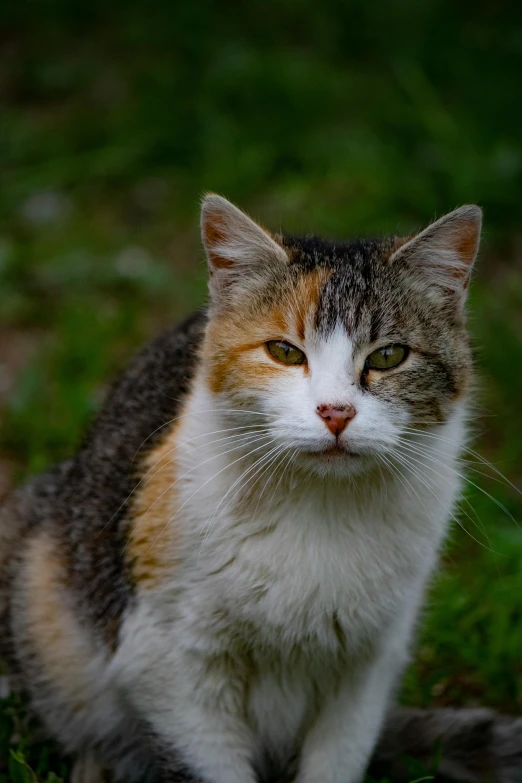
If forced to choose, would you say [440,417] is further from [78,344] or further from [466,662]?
[78,344]

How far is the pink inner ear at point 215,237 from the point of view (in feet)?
8.93

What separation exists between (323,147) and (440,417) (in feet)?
14.1

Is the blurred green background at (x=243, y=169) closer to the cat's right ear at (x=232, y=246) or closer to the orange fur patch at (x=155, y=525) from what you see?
the orange fur patch at (x=155, y=525)

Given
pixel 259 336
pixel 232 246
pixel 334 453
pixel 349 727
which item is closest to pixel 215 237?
pixel 232 246

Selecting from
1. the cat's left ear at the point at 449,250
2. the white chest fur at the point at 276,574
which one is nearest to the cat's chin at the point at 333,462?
the white chest fur at the point at 276,574

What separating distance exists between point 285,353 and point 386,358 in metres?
0.25

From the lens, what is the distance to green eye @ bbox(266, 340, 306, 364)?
2562 millimetres

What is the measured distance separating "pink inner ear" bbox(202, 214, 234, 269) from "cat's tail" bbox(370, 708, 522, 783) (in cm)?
152

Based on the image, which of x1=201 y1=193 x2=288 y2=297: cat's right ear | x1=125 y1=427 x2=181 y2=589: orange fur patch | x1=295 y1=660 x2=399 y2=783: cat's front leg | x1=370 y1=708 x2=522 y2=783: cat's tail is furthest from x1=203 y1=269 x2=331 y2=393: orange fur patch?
x1=370 y1=708 x2=522 y2=783: cat's tail

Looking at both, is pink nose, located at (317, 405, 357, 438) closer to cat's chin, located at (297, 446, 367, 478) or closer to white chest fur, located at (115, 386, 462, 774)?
cat's chin, located at (297, 446, 367, 478)

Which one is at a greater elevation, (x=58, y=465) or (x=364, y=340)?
(x=364, y=340)

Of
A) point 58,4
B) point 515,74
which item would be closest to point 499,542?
point 515,74

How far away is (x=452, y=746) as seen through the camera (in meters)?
3.11

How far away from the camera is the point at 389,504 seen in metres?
2.71
